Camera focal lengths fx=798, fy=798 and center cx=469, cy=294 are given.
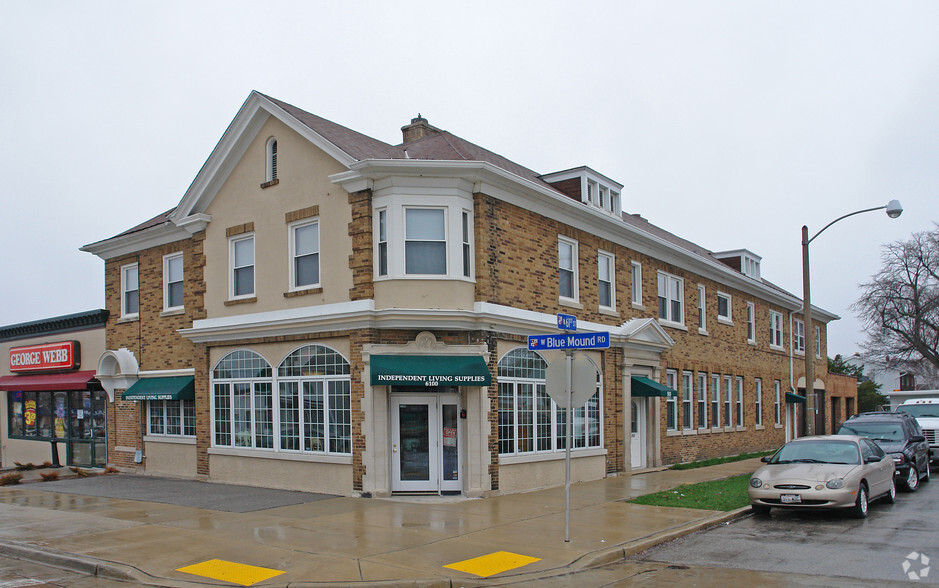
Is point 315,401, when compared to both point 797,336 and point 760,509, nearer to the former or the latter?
point 760,509

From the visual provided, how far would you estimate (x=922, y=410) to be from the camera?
25.6 m

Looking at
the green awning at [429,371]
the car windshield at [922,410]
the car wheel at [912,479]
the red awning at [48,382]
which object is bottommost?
the car wheel at [912,479]

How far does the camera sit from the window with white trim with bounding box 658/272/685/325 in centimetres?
2477

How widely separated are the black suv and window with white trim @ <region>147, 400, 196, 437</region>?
1650 cm

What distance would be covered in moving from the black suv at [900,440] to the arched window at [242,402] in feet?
44.7

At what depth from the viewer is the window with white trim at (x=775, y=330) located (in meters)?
33.8

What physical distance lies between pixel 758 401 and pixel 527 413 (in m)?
17.5

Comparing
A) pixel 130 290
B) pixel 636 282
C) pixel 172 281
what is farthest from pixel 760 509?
pixel 130 290

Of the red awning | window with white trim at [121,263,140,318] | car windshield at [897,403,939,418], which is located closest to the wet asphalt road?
car windshield at [897,403,939,418]

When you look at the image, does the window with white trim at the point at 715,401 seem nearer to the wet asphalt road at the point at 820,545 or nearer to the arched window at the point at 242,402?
the wet asphalt road at the point at 820,545

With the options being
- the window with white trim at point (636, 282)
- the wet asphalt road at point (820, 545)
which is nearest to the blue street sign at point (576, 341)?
the wet asphalt road at point (820, 545)

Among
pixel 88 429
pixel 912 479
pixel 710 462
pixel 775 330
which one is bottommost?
pixel 710 462

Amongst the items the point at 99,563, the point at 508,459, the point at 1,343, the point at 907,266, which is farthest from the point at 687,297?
the point at 907,266

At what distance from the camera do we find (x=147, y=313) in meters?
22.8
